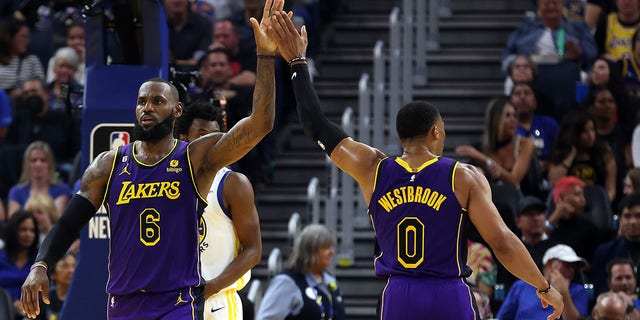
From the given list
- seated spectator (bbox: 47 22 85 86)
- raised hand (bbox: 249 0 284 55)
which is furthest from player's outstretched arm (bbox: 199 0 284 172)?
seated spectator (bbox: 47 22 85 86)

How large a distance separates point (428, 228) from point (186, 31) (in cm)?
835

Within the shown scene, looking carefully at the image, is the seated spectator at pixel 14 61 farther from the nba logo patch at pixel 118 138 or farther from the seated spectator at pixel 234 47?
the nba logo patch at pixel 118 138

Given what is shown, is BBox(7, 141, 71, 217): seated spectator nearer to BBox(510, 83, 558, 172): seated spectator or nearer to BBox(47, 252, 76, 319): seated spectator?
BBox(47, 252, 76, 319): seated spectator

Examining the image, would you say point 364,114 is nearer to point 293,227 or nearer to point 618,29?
point 293,227

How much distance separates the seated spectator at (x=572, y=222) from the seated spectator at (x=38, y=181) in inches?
200

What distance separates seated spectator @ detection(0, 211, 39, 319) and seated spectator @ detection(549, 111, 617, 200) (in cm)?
523

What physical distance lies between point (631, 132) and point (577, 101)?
71cm

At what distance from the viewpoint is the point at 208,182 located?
7285 mm

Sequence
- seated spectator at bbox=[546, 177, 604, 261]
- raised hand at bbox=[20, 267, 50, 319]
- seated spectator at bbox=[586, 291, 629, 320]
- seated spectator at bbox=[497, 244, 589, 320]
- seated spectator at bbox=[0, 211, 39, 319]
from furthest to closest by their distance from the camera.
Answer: seated spectator at bbox=[0, 211, 39, 319] < seated spectator at bbox=[546, 177, 604, 261] < seated spectator at bbox=[497, 244, 589, 320] < seated spectator at bbox=[586, 291, 629, 320] < raised hand at bbox=[20, 267, 50, 319]

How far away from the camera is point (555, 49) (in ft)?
47.3

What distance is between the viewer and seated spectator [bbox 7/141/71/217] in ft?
44.0

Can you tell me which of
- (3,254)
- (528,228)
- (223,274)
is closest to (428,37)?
(528,228)

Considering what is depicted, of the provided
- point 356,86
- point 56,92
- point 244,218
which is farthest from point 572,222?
point 56,92

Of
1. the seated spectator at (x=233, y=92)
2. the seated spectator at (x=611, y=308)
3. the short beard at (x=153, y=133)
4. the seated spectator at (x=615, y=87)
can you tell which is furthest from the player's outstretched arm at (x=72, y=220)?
the seated spectator at (x=615, y=87)
